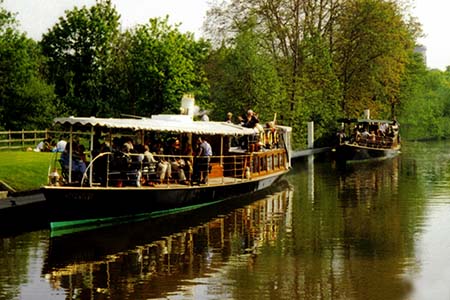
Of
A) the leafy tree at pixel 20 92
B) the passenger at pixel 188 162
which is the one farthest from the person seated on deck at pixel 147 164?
the leafy tree at pixel 20 92

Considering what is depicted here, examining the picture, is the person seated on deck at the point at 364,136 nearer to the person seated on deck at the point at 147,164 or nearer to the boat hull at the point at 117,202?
the boat hull at the point at 117,202

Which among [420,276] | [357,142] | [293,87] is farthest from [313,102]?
[420,276]

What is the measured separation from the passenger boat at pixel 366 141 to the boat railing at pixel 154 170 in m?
21.3

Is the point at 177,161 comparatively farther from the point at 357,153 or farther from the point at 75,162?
the point at 357,153

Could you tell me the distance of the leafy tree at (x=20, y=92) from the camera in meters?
55.0

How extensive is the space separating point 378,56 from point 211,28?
579 inches

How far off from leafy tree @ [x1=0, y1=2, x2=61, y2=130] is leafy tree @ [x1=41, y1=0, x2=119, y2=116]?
832 cm

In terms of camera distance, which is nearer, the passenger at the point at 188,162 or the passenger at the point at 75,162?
the passenger at the point at 75,162

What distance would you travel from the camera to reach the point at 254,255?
19.5 metres

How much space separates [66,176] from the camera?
24.1 meters

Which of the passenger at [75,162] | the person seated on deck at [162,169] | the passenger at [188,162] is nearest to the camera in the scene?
the passenger at [75,162]

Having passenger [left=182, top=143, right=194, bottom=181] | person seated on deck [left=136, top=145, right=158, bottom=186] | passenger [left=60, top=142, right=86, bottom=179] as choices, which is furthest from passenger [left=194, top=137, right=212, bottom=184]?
passenger [left=60, top=142, right=86, bottom=179]

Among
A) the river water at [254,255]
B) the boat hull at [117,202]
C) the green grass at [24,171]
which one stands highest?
the green grass at [24,171]

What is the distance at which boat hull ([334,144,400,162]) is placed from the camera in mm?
53062
